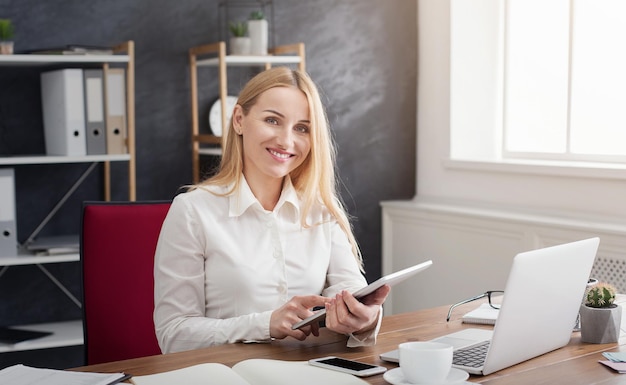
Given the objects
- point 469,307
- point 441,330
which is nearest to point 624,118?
point 469,307

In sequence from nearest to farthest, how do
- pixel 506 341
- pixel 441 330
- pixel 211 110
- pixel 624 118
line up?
pixel 506 341
pixel 441 330
pixel 624 118
pixel 211 110

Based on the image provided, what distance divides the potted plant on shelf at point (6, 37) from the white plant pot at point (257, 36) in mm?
1011

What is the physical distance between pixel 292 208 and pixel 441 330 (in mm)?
514

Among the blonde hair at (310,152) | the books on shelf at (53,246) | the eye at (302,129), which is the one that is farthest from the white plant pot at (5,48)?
the eye at (302,129)

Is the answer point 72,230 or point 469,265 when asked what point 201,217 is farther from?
point 469,265

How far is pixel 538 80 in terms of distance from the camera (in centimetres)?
402

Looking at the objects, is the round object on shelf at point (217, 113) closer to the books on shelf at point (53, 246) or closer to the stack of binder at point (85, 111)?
the stack of binder at point (85, 111)

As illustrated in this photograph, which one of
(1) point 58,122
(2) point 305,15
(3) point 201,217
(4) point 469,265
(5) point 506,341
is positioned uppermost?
(2) point 305,15

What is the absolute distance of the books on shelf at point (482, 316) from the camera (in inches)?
80.0

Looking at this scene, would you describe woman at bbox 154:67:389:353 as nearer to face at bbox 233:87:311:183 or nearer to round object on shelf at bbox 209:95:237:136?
face at bbox 233:87:311:183

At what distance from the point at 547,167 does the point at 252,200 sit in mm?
1930

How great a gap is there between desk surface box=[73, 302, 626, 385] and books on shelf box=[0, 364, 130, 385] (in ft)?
0.27

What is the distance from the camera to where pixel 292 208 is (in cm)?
223

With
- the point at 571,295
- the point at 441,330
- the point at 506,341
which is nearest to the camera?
the point at 506,341
